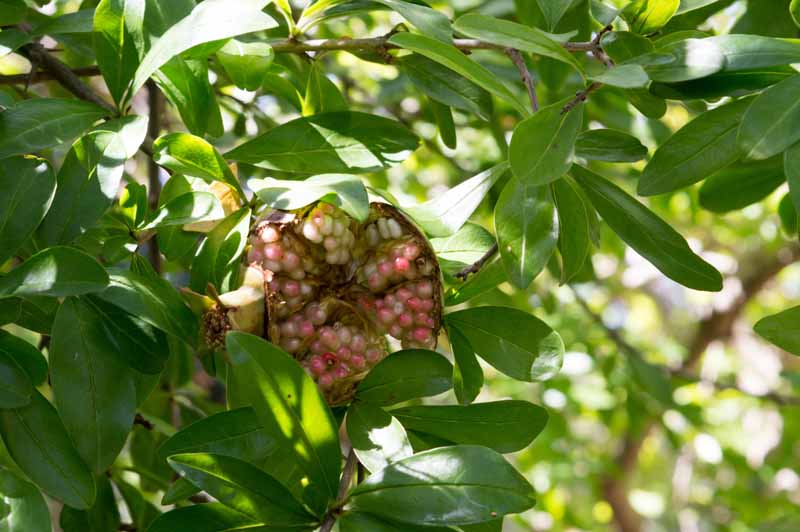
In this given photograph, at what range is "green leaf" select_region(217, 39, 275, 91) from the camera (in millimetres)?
683

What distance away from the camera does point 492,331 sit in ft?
2.23

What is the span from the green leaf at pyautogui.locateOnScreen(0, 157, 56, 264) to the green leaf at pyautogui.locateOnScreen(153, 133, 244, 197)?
3.0 inches

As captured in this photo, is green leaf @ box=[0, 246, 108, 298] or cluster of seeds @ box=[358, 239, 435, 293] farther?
cluster of seeds @ box=[358, 239, 435, 293]

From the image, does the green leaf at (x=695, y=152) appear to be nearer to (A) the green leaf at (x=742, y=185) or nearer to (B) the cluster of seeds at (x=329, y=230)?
(B) the cluster of seeds at (x=329, y=230)

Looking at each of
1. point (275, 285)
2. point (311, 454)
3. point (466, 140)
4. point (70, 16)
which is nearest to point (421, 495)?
point (311, 454)

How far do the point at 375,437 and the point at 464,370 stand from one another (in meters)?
0.10

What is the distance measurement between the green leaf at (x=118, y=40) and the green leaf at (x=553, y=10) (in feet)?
0.93

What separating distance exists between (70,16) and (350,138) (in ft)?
0.91

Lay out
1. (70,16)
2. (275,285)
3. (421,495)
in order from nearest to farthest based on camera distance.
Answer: (421,495) → (275,285) → (70,16)

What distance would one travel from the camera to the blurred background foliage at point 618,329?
1.09 meters

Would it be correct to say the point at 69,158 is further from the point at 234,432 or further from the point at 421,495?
the point at 421,495

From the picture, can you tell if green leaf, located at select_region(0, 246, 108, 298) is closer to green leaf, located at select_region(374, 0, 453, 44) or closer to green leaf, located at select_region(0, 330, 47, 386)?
green leaf, located at select_region(0, 330, 47, 386)

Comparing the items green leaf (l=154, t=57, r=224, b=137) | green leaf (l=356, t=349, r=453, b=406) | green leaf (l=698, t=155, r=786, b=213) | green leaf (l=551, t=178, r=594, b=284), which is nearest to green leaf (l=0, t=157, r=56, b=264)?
green leaf (l=154, t=57, r=224, b=137)

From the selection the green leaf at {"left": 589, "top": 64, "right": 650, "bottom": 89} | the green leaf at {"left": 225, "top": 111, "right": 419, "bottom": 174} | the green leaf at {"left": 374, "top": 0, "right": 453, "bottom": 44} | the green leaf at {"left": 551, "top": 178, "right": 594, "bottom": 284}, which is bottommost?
the green leaf at {"left": 551, "top": 178, "right": 594, "bottom": 284}
